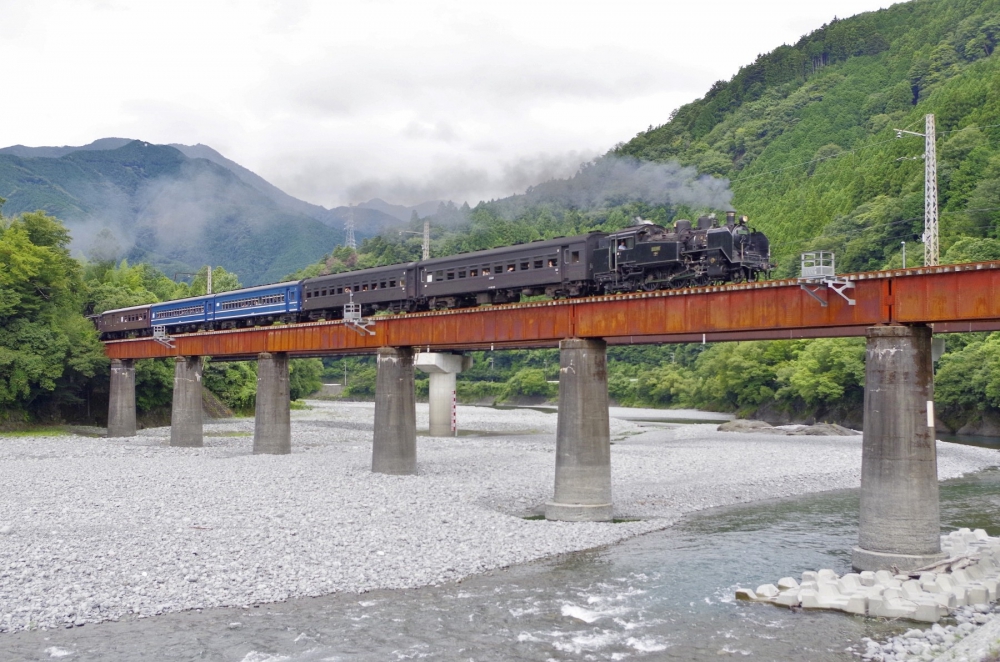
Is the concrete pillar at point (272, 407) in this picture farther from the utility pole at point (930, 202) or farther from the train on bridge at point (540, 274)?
the utility pole at point (930, 202)

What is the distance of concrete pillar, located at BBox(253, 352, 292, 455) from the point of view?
51688 mm

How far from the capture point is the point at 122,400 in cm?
7019

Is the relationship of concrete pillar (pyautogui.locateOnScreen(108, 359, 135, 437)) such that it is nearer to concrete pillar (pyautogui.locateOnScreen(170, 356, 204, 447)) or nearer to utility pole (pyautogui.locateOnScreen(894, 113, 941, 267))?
concrete pillar (pyautogui.locateOnScreen(170, 356, 204, 447))

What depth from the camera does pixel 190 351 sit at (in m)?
60.1

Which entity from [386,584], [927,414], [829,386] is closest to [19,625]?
[386,584]

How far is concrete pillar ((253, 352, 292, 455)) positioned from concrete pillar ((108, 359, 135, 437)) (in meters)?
22.3

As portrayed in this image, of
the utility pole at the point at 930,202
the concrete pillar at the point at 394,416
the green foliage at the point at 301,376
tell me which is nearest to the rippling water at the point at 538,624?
the concrete pillar at the point at 394,416

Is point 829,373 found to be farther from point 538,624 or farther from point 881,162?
point 538,624

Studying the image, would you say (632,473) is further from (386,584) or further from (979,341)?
(979,341)

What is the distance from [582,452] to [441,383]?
4109 cm

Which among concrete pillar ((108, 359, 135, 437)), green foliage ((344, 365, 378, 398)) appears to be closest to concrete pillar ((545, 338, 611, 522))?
concrete pillar ((108, 359, 135, 437))

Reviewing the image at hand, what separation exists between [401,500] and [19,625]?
1646 centimetres

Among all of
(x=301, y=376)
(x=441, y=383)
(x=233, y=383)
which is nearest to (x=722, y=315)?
(x=441, y=383)

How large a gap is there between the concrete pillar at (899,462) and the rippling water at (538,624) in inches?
64.2
